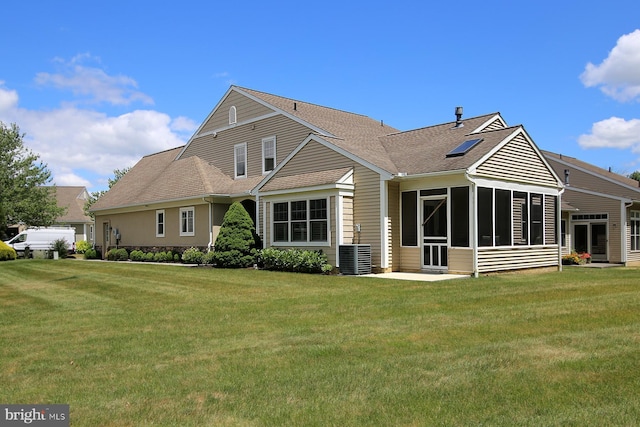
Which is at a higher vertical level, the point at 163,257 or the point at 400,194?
the point at 400,194

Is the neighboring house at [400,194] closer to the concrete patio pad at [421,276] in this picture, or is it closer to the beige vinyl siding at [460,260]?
the beige vinyl siding at [460,260]

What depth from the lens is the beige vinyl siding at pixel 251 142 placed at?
22.9 meters

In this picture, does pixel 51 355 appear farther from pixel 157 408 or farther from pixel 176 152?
pixel 176 152

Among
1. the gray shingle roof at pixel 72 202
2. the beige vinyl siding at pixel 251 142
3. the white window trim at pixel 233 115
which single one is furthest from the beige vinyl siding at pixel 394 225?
the gray shingle roof at pixel 72 202

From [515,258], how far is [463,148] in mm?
3803

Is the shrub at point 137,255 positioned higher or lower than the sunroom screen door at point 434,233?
lower

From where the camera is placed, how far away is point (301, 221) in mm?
19000

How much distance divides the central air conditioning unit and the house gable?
4.09 metres

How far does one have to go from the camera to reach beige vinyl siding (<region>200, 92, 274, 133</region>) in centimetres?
2472

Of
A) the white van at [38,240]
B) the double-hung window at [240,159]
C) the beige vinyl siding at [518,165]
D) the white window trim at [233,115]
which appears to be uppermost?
the white window trim at [233,115]

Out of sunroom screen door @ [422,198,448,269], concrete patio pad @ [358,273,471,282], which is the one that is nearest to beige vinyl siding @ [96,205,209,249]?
concrete patio pad @ [358,273,471,282]

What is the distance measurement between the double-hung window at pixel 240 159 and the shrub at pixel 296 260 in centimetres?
714

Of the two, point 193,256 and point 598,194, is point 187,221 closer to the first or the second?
point 193,256

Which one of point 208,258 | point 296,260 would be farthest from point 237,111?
point 296,260
